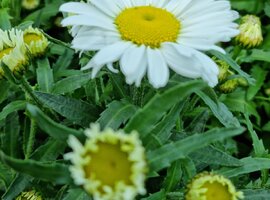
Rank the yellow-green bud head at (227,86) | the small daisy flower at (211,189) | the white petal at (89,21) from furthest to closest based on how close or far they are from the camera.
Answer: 1. the yellow-green bud head at (227,86)
2. the white petal at (89,21)
3. the small daisy flower at (211,189)

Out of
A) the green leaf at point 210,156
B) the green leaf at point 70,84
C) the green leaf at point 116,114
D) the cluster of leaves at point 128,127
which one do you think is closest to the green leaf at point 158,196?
the cluster of leaves at point 128,127

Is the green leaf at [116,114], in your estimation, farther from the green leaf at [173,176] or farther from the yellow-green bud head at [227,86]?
the yellow-green bud head at [227,86]

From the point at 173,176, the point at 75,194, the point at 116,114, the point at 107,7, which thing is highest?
the point at 107,7

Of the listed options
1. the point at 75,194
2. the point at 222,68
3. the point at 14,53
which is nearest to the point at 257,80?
the point at 222,68

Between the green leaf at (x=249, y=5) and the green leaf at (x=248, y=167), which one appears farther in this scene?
the green leaf at (x=249, y=5)

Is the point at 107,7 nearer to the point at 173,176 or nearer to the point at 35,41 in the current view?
the point at 35,41

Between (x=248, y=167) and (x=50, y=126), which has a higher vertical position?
(x=50, y=126)

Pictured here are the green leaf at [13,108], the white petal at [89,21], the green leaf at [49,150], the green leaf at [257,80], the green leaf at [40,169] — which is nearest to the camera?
the green leaf at [40,169]

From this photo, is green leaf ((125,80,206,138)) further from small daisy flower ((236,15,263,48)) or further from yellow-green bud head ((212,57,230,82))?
small daisy flower ((236,15,263,48))
